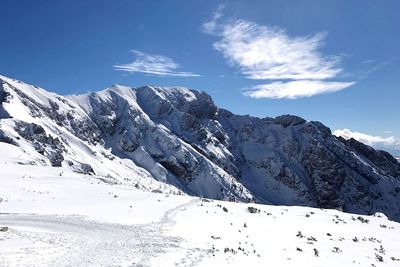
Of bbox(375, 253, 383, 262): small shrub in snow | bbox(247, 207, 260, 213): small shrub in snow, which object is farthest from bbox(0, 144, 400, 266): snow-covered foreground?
bbox(247, 207, 260, 213): small shrub in snow

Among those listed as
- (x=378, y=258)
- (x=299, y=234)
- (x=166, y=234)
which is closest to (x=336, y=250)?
(x=378, y=258)

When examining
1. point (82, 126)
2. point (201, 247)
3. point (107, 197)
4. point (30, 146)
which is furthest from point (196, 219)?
point (82, 126)

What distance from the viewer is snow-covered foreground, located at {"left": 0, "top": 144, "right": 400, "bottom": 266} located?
20.0 metres

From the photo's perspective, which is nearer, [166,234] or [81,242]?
[81,242]

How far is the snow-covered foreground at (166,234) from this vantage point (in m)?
20.0

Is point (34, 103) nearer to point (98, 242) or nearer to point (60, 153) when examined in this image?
point (60, 153)

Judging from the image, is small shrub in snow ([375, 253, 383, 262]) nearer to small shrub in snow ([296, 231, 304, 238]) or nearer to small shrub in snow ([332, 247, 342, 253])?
small shrub in snow ([332, 247, 342, 253])

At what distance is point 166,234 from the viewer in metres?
26.3

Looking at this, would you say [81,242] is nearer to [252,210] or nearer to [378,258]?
[378,258]

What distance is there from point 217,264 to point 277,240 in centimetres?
833

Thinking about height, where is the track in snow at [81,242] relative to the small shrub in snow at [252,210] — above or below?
below

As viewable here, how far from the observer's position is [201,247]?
22.9m

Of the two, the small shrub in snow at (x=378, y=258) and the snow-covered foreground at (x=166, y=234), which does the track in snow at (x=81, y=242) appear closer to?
the snow-covered foreground at (x=166, y=234)

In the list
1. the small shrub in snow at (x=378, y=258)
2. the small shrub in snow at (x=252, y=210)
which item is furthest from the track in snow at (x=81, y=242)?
the small shrub in snow at (x=252, y=210)
